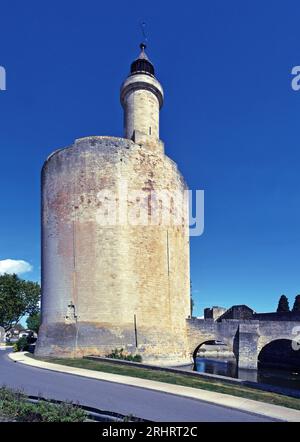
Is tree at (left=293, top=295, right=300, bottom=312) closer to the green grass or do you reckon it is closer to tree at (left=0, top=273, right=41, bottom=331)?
the green grass

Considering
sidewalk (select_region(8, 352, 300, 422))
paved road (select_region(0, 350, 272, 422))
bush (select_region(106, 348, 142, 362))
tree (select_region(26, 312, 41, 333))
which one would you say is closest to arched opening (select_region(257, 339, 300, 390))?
bush (select_region(106, 348, 142, 362))

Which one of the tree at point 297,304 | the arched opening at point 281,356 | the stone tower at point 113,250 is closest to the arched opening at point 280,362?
the arched opening at point 281,356

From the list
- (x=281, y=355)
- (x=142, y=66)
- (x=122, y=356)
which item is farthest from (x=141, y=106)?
(x=281, y=355)

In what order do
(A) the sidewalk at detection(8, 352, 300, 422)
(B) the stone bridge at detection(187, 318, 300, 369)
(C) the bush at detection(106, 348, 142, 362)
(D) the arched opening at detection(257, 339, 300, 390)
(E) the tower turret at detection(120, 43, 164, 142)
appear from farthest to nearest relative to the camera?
(E) the tower turret at detection(120, 43, 164, 142)
(D) the arched opening at detection(257, 339, 300, 390)
(B) the stone bridge at detection(187, 318, 300, 369)
(C) the bush at detection(106, 348, 142, 362)
(A) the sidewalk at detection(8, 352, 300, 422)

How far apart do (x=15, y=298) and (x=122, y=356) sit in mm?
30492

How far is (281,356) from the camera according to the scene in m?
31.5

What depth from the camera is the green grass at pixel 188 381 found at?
10796 mm

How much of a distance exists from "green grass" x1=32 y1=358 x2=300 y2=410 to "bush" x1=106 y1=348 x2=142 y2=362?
1.71m

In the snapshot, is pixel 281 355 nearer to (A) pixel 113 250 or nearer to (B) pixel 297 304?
(B) pixel 297 304

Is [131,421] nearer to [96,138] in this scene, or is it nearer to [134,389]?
[134,389]

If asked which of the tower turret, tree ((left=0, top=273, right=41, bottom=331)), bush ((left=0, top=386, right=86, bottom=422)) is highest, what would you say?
the tower turret

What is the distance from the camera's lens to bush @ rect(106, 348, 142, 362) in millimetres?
20109
